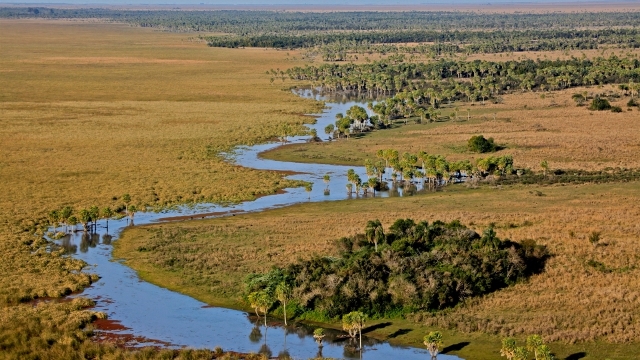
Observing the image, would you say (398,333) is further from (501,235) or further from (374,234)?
(501,235)

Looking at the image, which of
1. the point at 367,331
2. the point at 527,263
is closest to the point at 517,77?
the point at 527,263

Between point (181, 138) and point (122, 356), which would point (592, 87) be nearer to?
point (181, 138)

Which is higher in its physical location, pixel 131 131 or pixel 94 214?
pixel 94 214

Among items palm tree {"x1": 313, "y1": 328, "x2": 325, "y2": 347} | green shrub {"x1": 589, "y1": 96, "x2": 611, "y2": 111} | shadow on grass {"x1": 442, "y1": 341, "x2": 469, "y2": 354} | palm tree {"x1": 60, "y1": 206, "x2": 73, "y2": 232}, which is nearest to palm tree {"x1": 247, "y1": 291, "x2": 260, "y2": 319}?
palm tree {"x1": 313, "y1": 328, "x2": 325, "y2": 347}

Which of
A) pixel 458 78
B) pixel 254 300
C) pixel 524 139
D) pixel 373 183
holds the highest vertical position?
pixel 254 300

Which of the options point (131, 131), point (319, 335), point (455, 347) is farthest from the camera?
point (131, 131)

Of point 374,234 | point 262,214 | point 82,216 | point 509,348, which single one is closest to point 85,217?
point 82,216
